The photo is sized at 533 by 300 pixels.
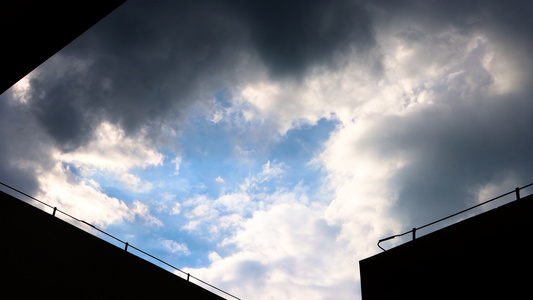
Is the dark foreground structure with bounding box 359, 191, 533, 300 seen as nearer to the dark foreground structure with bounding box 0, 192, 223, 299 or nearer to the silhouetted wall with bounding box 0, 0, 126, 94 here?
the dark foreground structure with bounding box 0, 192, 223, 299

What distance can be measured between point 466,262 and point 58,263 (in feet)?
35.0

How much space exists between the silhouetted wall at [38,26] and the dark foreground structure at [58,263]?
6422mm

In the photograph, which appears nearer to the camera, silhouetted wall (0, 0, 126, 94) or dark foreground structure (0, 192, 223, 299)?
silhouetted wall (0, 0, 126, 94)

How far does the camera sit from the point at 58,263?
11.1m

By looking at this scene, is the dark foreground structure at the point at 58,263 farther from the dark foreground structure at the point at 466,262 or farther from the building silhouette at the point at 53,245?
the dark foreground structure at the point at 466,262

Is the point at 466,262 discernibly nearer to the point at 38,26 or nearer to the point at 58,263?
the point at 38,26

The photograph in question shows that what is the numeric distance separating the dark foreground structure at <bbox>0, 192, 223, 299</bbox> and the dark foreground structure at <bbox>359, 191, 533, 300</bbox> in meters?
7.70

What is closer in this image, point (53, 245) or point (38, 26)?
point (38, 26)

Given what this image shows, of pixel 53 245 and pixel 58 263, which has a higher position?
pixel 53 245

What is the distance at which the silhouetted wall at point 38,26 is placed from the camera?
4633 millimetres

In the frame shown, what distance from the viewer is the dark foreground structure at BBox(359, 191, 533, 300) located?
818cm

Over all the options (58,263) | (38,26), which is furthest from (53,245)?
(38,26)

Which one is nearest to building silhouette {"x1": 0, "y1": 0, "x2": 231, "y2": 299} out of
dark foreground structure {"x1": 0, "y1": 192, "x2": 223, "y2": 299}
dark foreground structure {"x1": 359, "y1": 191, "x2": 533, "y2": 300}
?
dark foreground structure {"x1": 0, "y1": 192, "x2": 223, "y2": 299}

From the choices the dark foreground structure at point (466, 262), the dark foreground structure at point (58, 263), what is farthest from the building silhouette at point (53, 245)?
the dark foreground structure at point (466, 262)
